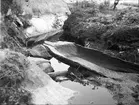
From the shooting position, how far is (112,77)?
9.05 m

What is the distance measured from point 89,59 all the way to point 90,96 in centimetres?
349

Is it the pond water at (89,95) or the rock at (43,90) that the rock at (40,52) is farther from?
the rock at (43,90)

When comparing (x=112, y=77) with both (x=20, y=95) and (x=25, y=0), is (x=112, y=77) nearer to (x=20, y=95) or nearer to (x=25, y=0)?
(x=20, y=95)

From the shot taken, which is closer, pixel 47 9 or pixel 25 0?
pixel 25 0

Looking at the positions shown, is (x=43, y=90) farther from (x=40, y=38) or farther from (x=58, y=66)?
(x=40, y=38)

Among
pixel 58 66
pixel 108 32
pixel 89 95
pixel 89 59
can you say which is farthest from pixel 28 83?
pixel 108 32

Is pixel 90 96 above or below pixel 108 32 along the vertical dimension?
below

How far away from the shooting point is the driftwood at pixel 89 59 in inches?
386

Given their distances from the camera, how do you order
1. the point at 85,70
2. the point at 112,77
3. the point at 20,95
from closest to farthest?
the point at 20,95, the point at 112,77, the point at 85,70

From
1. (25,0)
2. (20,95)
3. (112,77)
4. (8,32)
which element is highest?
(25,0)

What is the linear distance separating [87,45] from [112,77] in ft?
13.6

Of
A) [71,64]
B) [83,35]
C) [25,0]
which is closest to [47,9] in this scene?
[25,0]

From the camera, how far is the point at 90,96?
7.86 m

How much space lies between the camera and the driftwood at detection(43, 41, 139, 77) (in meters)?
9.81
